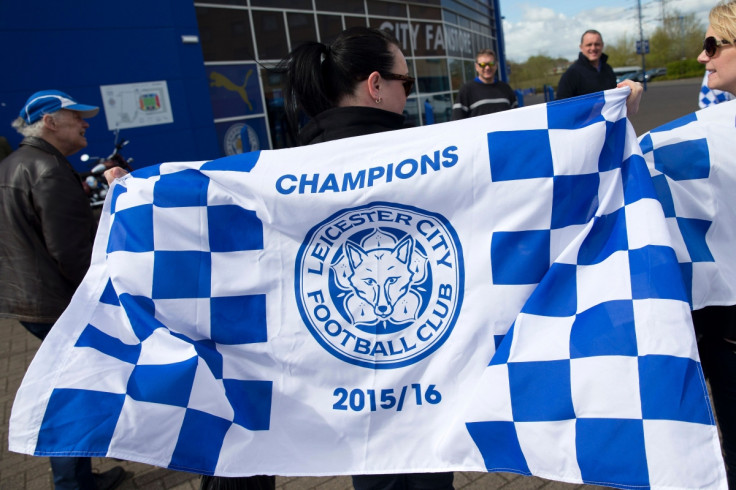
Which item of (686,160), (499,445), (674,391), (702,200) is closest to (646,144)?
(686,160)

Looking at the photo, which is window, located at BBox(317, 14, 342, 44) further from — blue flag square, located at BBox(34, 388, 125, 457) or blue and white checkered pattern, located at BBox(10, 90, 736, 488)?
blue flag square, located at BBox(34, 388, 125, 457)

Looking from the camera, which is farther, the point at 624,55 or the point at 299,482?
the point at 624,55

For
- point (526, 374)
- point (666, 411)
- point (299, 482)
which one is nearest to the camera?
point (666, 411)

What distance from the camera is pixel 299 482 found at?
2.74m

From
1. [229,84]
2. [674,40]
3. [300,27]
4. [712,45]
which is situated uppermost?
[674,40]

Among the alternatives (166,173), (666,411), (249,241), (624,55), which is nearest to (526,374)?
(666,411)

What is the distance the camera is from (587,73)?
531 cm

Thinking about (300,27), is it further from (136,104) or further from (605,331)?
(605,331)

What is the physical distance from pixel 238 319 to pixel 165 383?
297 mm

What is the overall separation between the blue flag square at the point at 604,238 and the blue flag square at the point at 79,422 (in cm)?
149

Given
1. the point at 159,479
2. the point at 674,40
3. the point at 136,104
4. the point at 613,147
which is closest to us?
the point at 613,147

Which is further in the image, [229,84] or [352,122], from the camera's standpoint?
[229,84]

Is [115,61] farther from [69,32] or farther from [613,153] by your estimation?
[613,153]

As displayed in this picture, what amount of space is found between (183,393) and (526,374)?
1035 mm
